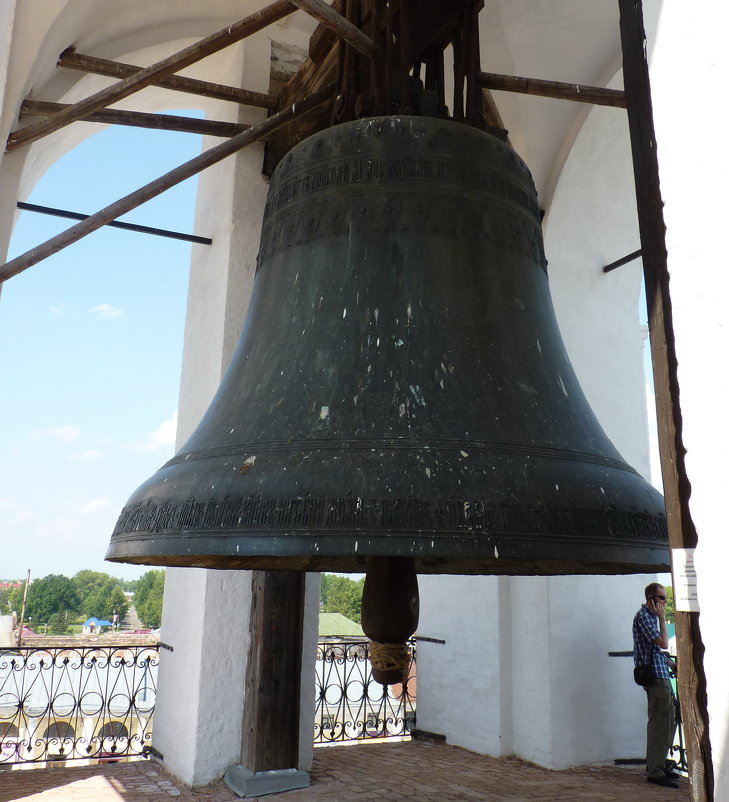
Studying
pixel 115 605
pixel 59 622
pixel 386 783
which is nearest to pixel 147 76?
pixel 386 783

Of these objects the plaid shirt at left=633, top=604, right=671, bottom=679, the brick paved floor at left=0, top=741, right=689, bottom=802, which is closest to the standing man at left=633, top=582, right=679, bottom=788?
the plaid shirt at left=633, top=604, right=671, bottom=679

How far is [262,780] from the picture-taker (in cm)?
367

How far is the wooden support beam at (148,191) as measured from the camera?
9.82ft

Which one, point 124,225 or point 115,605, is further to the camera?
point 115,605

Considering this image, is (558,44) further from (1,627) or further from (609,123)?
(1,627)

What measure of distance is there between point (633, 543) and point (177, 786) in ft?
10.8

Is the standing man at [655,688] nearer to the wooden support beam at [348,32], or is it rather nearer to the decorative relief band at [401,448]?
the decorative relief band at [401,448]

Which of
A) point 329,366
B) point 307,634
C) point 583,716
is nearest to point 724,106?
point 329,366

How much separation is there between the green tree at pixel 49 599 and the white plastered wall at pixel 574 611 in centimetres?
1575

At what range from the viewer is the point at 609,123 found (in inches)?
199

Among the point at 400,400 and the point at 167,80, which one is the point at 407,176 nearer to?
the point at 400,400

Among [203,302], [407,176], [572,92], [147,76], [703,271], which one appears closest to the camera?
[703,271]

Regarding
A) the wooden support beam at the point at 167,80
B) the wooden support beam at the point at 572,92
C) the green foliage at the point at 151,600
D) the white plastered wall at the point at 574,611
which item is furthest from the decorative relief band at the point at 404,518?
the green foliage at the point at 151,600

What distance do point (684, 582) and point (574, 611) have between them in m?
3.97
